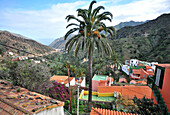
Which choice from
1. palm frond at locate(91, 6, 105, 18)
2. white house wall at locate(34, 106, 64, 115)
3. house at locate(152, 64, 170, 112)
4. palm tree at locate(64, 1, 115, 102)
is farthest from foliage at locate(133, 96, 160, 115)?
palm frond at locate(91, 6, 105, 18)

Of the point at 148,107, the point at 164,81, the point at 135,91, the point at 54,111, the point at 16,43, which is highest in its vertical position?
the point at 16,43

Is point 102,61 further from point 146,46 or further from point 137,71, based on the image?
point 146,46

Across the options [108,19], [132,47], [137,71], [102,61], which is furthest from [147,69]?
[108,19]

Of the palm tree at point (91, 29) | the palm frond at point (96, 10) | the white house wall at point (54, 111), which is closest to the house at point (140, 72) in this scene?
the palm tree at point (91, 29)

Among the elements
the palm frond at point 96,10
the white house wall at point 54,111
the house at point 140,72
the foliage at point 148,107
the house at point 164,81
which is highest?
the palm frond at point 96,10

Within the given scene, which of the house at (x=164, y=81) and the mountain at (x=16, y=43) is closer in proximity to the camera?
the house at (x=164, y=81)

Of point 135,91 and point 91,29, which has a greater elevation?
point 91,29

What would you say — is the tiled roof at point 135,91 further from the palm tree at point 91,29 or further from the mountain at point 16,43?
the mountain at point 16,43

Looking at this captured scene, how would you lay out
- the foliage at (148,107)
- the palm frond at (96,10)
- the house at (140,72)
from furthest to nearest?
1. the house at (140,72)
2. the palm frond at (96,10)
3. the foliage at (148,107)

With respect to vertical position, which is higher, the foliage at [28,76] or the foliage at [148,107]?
the foliage at [28,76]

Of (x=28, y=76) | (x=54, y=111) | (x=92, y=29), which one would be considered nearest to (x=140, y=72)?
(x=92, y=29)

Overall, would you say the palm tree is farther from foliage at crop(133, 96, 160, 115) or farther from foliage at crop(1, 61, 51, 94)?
foliage at crop(133, 96, 160, 115)

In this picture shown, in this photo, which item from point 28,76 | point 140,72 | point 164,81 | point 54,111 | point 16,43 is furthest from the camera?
point 16,43

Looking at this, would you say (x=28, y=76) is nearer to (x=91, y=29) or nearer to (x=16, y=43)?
(x=91, y=29)
